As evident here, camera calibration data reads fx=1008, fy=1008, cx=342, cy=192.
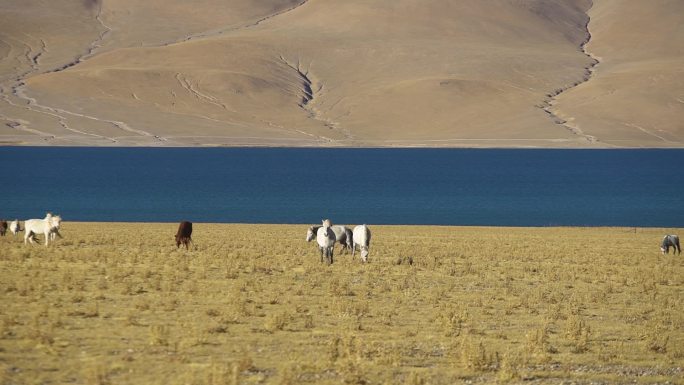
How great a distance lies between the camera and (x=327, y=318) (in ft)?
52.0

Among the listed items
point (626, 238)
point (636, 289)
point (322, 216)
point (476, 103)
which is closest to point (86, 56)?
point (476, 103)

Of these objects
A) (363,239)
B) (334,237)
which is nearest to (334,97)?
(363,239)

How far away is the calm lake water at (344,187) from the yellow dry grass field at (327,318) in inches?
1297

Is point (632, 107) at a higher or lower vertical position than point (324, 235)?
higher

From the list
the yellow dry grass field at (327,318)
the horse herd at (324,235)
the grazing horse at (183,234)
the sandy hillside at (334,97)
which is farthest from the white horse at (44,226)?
the sandy hillside at (334,97)

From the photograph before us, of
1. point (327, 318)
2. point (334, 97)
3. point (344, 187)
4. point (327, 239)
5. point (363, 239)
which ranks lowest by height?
point (327, 318)

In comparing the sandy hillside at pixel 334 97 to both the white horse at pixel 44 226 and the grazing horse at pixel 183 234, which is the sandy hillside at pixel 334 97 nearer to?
the grazing horse at pixel 183 234

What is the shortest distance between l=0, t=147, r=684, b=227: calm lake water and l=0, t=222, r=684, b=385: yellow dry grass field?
32.9 metres

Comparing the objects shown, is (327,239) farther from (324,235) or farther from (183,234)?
(183,234)

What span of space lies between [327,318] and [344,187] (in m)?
74.1

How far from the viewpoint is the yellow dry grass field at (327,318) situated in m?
11.9

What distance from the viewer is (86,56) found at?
197 metres

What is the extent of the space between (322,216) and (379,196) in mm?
19485

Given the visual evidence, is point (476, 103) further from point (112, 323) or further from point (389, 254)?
point (112, 323)
